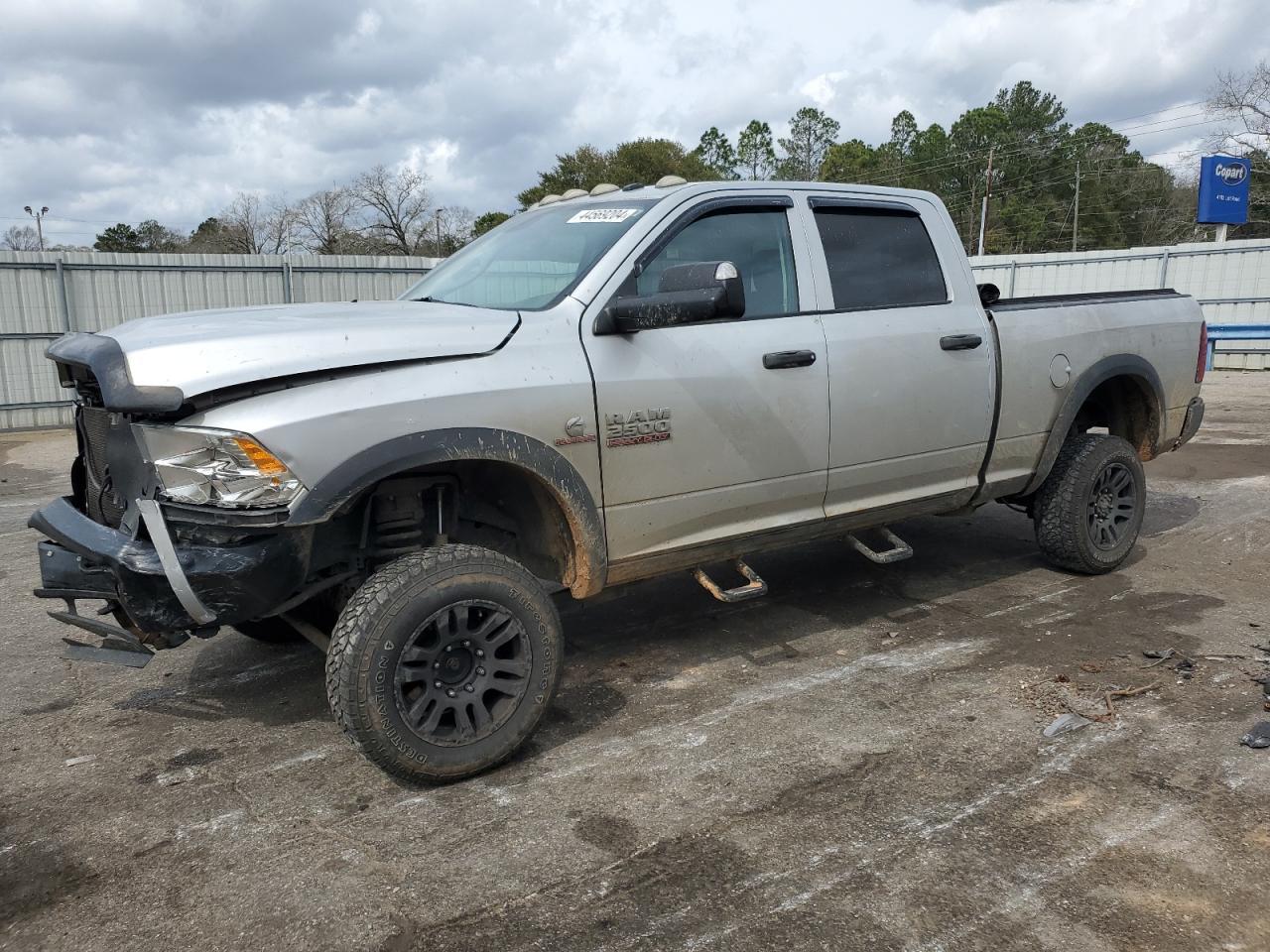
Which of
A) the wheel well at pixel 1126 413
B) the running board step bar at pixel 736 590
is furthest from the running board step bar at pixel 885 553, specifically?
the wheel well at pixel 1126 413

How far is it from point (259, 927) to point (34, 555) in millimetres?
5018

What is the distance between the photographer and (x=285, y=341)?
10.1 feet

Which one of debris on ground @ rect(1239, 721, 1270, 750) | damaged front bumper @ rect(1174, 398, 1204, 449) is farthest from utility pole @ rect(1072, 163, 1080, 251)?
debris on ground @ rect(1239, 721, 1270, 750)

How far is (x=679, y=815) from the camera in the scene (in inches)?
121

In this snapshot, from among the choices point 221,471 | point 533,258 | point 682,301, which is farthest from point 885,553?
point 221,471

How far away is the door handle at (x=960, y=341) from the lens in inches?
180

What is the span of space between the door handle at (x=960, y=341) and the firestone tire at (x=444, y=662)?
2.33 meters

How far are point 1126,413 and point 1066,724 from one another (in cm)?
288

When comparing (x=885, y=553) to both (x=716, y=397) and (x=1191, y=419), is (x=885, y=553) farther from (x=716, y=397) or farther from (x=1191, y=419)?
(x=1191, y=419)

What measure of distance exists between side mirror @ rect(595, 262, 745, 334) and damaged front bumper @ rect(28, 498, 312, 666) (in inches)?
52.2

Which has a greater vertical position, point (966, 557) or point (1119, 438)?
point (1119, 438)

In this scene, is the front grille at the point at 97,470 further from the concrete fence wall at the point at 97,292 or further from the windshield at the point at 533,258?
the concrete fence wall at the point at 97,292

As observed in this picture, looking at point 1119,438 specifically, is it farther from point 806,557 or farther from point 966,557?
point 806,557

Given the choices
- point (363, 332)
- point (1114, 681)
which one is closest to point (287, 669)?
point (363, 332)
